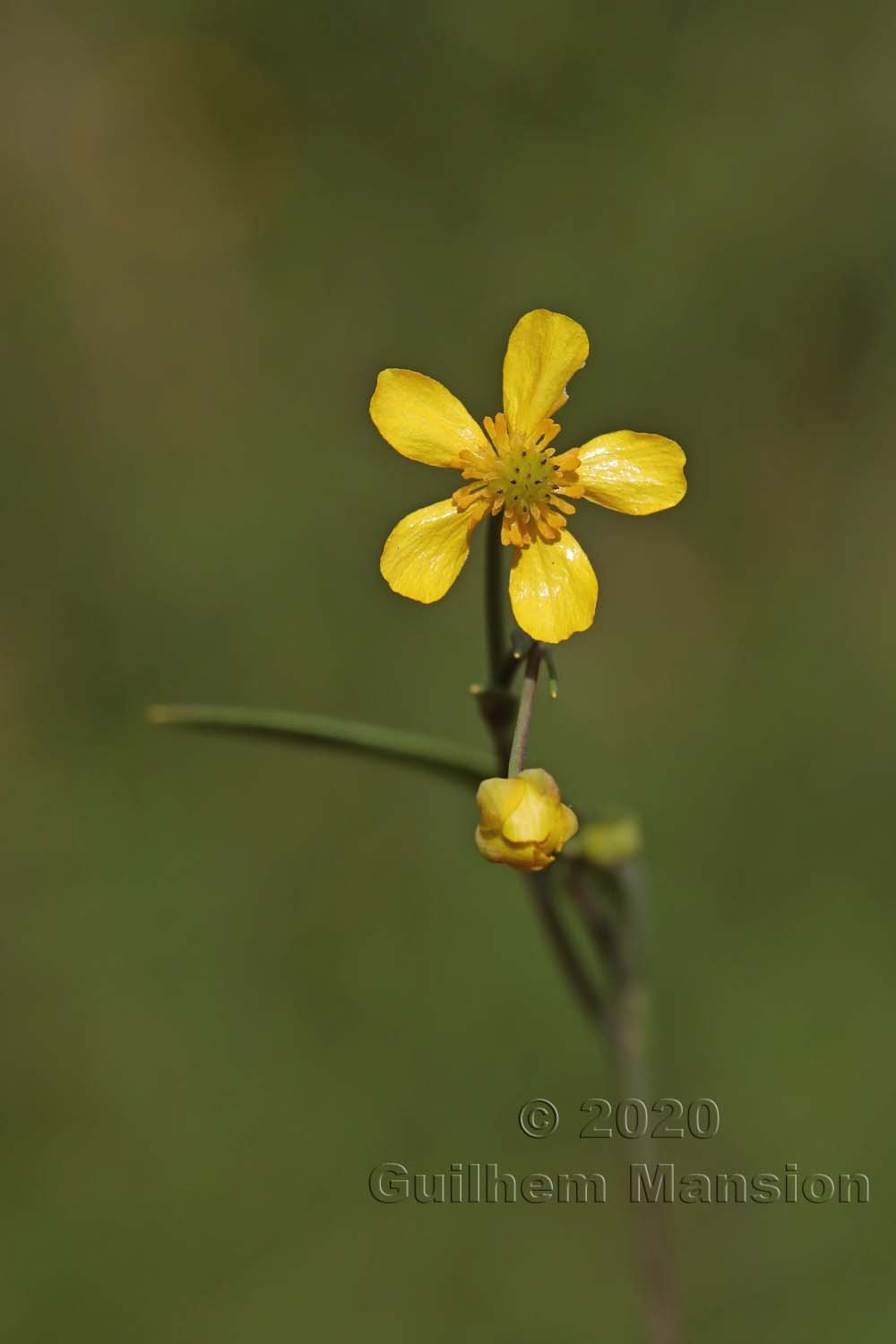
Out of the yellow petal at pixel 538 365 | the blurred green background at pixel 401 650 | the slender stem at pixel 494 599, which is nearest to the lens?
the slender stem at pixel 494 599

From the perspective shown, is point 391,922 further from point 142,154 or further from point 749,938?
point 142,154

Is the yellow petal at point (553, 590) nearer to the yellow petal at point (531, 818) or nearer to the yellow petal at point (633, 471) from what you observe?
the yellow petal at point (633, 471)

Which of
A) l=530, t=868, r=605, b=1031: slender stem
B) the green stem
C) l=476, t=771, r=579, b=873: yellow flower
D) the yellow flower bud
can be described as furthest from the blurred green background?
l=476, t=771, r=579, b=873: yellow flower

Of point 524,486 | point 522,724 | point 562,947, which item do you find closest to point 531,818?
point 522,724

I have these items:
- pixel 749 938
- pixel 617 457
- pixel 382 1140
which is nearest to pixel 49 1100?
pixel 382 1140

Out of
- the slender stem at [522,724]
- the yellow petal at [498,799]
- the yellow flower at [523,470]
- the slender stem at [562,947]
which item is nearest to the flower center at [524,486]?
the yellow flower at [523,470]
